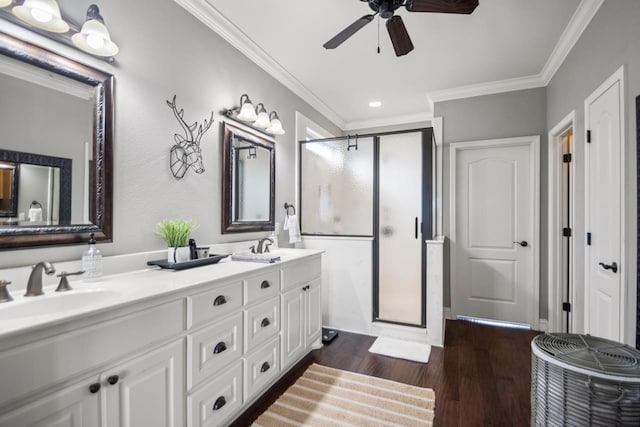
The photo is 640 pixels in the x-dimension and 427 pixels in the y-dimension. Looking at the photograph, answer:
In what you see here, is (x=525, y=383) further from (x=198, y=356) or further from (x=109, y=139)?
(x=109, y=139)

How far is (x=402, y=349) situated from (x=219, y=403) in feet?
5.90

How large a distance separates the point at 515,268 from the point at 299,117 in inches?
120

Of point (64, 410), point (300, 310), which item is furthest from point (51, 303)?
point (300, 310)

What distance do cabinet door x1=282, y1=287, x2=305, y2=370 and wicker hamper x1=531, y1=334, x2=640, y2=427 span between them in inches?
58.4

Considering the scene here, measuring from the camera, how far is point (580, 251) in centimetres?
256

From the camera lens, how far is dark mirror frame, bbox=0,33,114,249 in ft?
4.43

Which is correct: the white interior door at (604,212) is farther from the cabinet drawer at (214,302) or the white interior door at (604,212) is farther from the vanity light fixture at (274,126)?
the vanity light fixture at (274,126)

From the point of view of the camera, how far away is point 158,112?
195 centimetres

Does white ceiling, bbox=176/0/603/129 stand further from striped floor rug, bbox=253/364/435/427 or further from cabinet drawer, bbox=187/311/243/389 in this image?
striped floor rug, bbox=253/364/435/427

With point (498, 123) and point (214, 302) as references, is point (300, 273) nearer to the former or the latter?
point (214, 302)

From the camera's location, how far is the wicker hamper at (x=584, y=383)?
104 centimetres

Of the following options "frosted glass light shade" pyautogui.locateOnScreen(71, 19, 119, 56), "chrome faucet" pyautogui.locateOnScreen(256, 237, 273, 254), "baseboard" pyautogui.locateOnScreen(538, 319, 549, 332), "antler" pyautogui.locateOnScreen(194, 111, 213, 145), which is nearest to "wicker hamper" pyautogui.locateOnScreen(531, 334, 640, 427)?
"chrome faucet" pyautogui.locateOnScreen(256, 237, 273, 254)

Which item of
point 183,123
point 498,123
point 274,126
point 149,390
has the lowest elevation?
point 149,390

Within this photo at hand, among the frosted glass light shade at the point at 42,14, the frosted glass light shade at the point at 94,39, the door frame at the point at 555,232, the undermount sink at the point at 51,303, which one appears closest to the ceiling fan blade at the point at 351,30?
the frosted glass light shade at the point at 94,39
